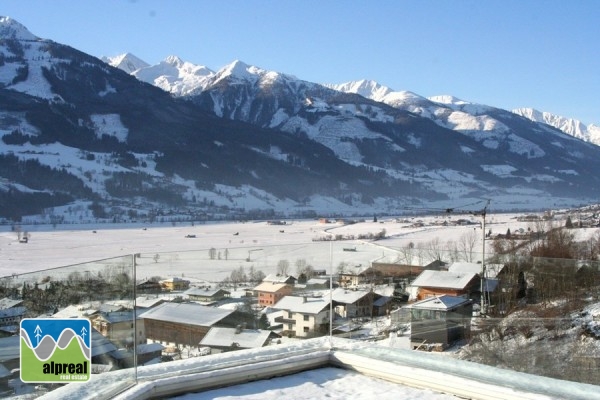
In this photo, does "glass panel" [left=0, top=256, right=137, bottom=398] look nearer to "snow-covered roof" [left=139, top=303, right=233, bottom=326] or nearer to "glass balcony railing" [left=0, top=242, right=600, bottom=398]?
"glass balcony railing" [left=0, top=242, right=600, bottom=398]

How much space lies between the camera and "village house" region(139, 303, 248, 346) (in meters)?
3.16

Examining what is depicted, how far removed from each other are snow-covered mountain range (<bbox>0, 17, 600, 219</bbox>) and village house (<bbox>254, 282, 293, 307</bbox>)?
6333 centimetres

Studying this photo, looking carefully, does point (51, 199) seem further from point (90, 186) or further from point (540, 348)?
point (540, 348)

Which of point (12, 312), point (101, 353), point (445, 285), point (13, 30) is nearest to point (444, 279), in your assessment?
point (445, 285)

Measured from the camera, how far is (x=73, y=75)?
12600cm

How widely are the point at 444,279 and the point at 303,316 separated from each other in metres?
1.14

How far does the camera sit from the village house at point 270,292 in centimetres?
379

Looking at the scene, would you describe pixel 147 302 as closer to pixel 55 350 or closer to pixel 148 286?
pixel 148 286

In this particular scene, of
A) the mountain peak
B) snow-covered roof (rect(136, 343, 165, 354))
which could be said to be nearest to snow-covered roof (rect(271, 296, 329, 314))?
snow-covered roof (rect(136, 343, 165, 354))

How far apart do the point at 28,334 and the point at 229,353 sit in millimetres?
975

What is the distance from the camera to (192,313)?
11.5 feet

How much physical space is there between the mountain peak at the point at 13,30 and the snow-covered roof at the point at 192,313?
161m

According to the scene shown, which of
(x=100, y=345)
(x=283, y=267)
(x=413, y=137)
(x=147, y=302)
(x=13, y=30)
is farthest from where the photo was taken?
(x=413, y=137)

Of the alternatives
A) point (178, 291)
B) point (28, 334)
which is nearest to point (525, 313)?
point (178, 291)
